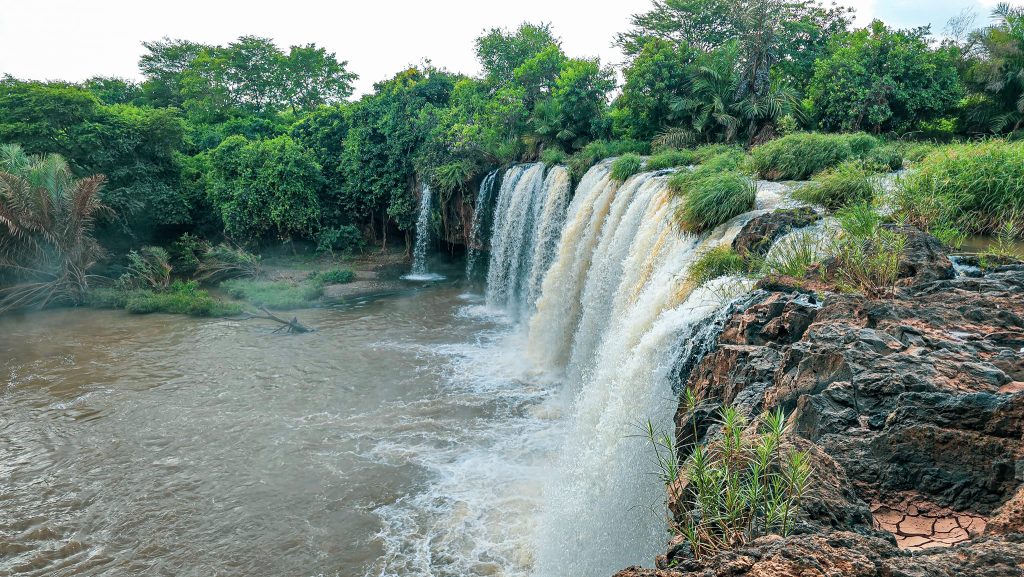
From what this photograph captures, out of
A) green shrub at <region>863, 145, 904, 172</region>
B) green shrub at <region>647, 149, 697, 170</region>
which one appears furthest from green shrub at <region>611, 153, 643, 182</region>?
green shrub at <region>863, 145, 904, 172</region>

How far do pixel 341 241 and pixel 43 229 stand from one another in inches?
353

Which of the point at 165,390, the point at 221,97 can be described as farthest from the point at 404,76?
the point at 165,390

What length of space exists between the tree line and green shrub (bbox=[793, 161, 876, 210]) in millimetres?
6229

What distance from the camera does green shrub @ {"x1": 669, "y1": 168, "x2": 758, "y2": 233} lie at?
24.3ft

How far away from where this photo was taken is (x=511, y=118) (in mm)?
18703

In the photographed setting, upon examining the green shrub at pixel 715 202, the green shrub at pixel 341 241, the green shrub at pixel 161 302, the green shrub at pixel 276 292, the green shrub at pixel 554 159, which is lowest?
the green shrub at pixel 161 302

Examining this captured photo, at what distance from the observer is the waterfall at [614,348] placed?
491cm

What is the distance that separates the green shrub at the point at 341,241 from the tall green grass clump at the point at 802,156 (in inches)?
628

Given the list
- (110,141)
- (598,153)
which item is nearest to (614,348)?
(598,153)

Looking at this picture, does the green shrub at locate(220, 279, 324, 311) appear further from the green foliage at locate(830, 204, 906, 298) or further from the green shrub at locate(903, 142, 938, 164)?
the green shrub at locate(903, 142, 938, 164)

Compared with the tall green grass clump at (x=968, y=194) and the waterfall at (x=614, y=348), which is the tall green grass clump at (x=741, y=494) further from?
the tall green grass clump at (x=968, y=194)

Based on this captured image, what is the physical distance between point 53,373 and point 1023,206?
1545 centimetres

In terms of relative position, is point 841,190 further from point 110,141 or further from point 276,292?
point 110,141

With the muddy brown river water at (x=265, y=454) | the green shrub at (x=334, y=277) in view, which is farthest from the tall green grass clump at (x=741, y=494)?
the green shrub at (x=334, y=277)
